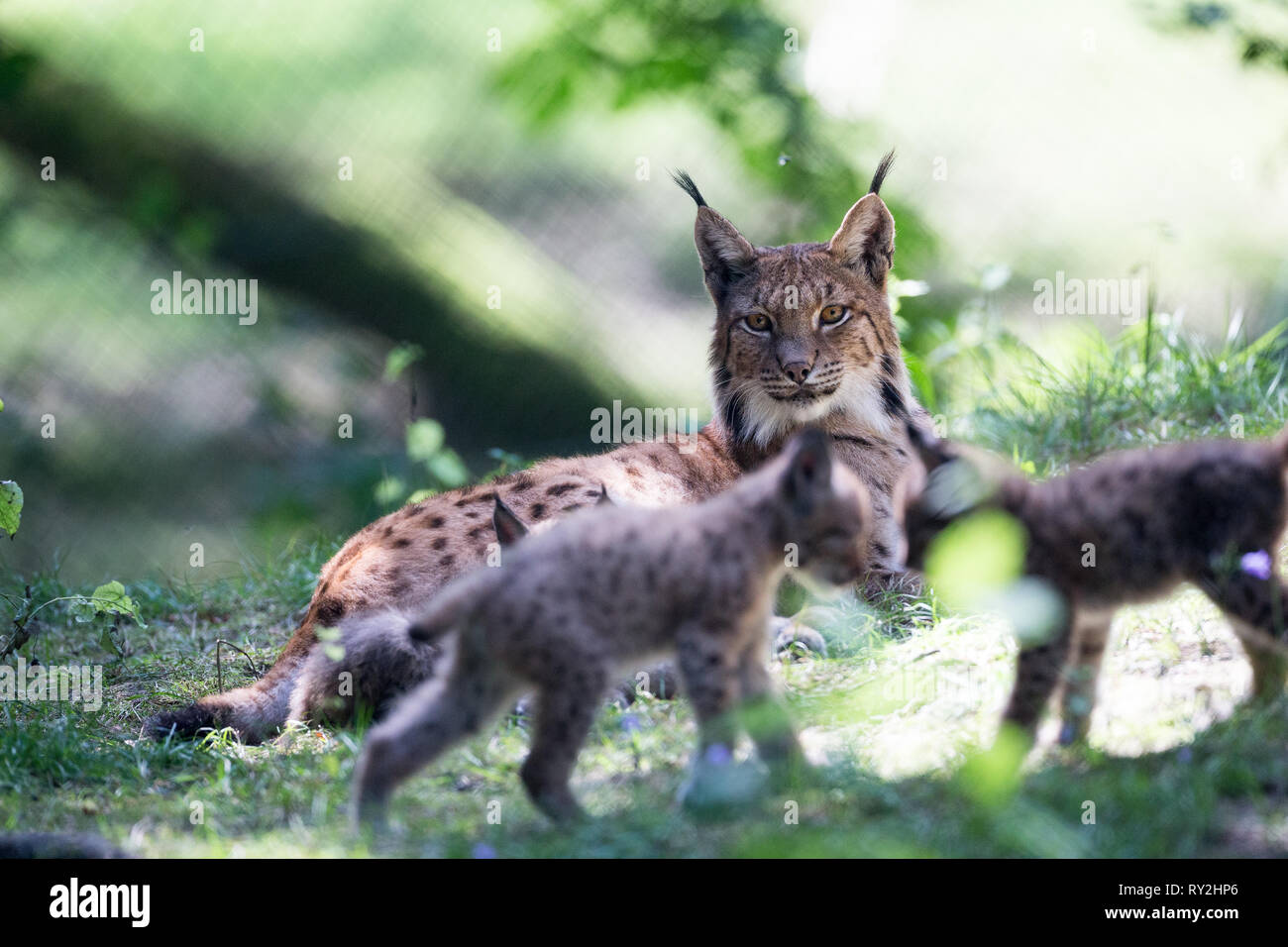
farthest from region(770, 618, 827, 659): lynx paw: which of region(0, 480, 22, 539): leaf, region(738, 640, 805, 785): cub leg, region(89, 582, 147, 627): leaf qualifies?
region(0, 480, 22, 539): leaf

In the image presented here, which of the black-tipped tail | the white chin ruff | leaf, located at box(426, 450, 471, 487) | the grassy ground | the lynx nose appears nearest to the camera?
the grassy ground

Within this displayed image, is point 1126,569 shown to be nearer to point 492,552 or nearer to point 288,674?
point 492,552

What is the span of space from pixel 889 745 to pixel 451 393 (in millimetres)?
5654

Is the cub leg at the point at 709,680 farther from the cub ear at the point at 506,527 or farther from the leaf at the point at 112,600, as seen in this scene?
the leaf at the point at 112,600

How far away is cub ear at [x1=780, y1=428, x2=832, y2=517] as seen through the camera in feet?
13.1

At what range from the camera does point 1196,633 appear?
5.11 metres

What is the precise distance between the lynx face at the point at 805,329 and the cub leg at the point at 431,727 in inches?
123

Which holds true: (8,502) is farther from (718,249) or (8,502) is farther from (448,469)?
(718,249)

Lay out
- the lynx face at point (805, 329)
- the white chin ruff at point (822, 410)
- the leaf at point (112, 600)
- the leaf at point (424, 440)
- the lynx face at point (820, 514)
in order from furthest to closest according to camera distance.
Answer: the leaf at point (424, 440), the white chin ruff at point (822, 410), the lynx face at point (805, 329), the leaf at point (112, 600), the lynx face at point (820, 514)

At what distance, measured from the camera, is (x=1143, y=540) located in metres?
3.94

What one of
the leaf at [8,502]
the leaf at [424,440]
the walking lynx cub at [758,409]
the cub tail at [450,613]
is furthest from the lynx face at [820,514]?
the leaf at [424,440]

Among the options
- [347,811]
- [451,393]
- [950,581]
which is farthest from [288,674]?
[451,393]

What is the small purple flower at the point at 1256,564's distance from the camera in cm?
382

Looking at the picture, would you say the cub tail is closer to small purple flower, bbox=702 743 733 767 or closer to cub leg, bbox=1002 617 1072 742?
small purple flower, bbox=702 743 733 767
